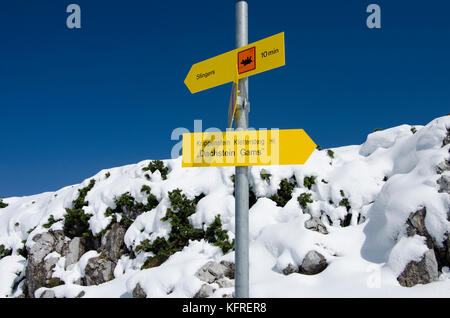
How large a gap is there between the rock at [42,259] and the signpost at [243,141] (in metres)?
12.1

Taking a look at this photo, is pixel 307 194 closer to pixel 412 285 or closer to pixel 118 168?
pixel 412 285

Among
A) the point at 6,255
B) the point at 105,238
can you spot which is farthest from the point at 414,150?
the point at 6,255

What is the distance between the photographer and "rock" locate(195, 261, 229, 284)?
890 cm

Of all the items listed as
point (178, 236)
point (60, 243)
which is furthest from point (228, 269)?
point (60, 243)

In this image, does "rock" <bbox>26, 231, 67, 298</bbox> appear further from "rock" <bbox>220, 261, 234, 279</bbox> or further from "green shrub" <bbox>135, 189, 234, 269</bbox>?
"rock" <bbox>220, 261, 234, 279</bbox>

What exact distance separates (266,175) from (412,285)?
640 cm

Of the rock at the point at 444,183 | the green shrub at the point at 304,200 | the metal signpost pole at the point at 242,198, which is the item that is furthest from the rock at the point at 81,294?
the rock at the point at 444,183

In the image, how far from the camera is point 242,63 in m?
3.57

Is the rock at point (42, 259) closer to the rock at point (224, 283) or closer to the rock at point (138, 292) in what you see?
the rock at point (138, 292)

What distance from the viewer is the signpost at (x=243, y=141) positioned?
3.25m

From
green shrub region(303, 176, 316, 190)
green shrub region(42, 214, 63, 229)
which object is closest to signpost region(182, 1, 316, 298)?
green shrub region(303, 176, 316, 190)

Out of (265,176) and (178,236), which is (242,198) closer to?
(178,236)

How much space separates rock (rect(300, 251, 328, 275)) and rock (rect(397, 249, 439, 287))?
74.0 inches

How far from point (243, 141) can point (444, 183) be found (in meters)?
7.75
